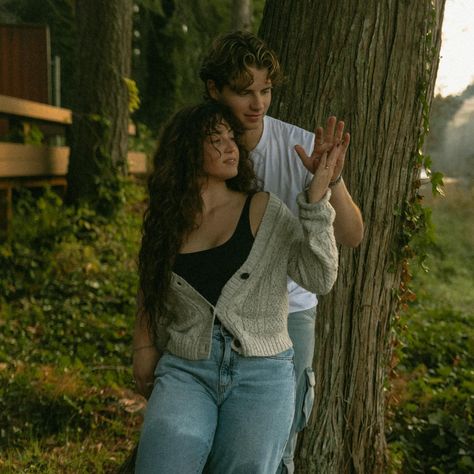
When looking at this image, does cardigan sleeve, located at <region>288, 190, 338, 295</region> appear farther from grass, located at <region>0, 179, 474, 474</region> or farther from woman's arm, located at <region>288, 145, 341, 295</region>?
grass, located at <region>0, 179, 474, 474</region>

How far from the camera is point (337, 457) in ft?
12.0

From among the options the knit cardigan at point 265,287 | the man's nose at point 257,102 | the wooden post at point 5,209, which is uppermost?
the man's nose at point 257,102

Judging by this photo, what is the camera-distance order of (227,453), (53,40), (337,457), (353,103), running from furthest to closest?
(53,40) < (337,457) < (353,103) < (227,453)

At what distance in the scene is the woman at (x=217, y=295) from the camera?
7.61 feet

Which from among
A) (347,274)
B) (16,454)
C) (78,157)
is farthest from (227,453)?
(78,157)

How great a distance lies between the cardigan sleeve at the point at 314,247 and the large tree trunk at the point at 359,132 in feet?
3.10

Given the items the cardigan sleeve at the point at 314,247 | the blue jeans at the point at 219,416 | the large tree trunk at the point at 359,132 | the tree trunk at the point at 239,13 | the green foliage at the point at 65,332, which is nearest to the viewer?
the blue jeans at the point at 219,416

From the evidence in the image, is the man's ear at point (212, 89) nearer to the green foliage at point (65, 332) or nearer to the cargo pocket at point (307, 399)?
the cargo pocket at point (307, 399)

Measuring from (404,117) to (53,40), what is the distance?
13.0 metres

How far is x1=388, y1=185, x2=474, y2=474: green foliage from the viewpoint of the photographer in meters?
4.46

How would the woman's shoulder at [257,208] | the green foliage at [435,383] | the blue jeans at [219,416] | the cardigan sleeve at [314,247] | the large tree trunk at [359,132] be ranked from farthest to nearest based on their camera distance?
the green foliage at [435,383] < the large tree trunk at [359,132] < the woman's shoulder at [257,208] < the cardigan sleeve at [314,247] < the blue jeans at [219,416]

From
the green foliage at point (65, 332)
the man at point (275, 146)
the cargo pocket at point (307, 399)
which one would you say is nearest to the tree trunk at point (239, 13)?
the green foliage at point (65, 332)

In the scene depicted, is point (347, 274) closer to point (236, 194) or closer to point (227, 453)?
point (236, 194)

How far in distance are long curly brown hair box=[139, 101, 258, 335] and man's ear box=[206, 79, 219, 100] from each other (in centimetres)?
17
